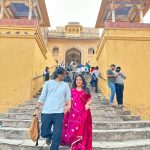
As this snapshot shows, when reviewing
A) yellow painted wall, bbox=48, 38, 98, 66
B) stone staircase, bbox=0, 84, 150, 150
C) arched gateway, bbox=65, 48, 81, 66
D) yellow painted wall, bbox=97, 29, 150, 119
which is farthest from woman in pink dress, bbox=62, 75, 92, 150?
arched gateway, bbox=65, 48, 81, 66

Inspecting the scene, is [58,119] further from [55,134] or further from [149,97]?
[149,97]

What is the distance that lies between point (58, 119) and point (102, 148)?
1193mm

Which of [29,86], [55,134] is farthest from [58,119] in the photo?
[29,86]

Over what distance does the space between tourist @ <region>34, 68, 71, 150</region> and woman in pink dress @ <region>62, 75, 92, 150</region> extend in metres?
0.32

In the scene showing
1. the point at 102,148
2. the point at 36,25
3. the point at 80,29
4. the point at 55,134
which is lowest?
the point at 102,148

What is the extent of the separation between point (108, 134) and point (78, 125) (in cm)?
132

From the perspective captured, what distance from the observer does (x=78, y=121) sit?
4.29 metres

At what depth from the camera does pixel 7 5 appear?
16.9 metres

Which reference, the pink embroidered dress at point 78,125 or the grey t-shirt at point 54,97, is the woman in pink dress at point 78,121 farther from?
the grey t-shirt at point 54,97

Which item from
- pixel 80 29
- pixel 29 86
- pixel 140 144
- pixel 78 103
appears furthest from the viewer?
pixel 80 29

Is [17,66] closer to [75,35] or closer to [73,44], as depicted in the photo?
[73,44]

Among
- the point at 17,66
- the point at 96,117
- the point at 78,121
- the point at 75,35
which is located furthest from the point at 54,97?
the point at 75,35

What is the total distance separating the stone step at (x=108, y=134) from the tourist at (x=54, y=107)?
1.46 m

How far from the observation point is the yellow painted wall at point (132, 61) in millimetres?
9953
